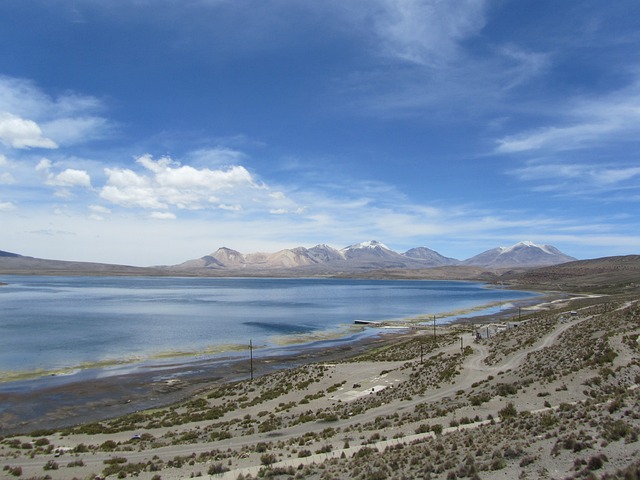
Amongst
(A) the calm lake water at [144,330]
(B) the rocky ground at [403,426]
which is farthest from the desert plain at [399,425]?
(A) the calm lake water at [144,330]

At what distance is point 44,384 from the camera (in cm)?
4766

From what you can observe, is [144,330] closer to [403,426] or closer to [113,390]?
[113,390]

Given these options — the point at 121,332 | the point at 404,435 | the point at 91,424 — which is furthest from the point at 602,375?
the point at 121,332

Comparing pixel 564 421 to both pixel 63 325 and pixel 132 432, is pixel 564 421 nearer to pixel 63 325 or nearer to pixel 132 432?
pixel 132 432

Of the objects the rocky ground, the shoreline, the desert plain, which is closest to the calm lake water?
the shoreline

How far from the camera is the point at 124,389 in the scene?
4675 cm

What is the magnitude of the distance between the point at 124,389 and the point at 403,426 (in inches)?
1317

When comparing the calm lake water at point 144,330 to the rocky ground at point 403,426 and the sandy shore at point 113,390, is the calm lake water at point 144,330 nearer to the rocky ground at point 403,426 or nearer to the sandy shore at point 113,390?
the sandy shore at point 113,390

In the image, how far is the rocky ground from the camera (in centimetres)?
1584

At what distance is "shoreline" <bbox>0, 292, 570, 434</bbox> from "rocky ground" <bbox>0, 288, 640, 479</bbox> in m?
3.83

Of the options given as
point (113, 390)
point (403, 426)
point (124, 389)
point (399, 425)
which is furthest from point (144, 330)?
point (403, 426)

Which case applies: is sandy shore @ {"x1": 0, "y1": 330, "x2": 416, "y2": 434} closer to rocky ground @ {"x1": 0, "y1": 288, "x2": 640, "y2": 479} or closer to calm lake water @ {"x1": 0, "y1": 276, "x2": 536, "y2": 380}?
rocky ground @ {"x1": 0, "y1": 288, "x2": 640, "y2": 479}

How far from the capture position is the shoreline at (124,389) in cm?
3812

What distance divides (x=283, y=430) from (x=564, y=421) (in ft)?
53.4
